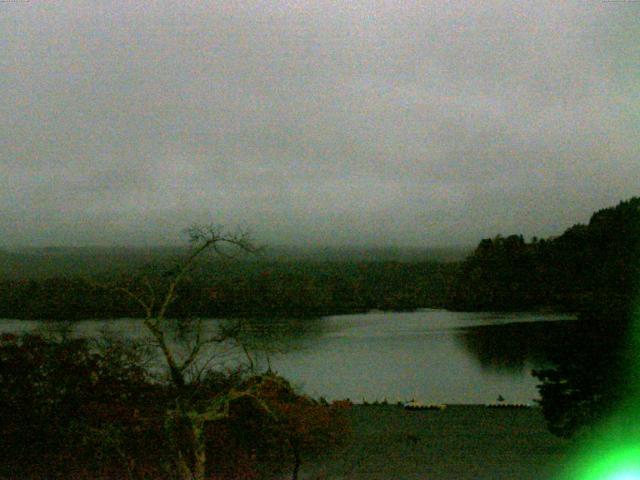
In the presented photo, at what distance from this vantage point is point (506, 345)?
34.0 metres

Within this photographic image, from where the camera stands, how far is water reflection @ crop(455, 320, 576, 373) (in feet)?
94.3

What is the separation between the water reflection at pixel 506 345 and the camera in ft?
94.3

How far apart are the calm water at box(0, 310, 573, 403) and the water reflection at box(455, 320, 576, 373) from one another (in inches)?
1.7

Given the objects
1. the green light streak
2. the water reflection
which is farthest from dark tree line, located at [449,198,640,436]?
the water reflection

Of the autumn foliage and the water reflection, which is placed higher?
the autumn foliage

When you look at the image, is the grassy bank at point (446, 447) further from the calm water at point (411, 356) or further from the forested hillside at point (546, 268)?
the forested hillside at point (546, 268)

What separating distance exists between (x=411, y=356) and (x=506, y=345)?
708 centimetres

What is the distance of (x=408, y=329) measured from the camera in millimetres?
38281

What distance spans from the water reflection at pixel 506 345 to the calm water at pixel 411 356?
0.04 m

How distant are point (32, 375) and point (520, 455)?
7.14 m

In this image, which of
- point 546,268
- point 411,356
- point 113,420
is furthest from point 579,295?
point 113,420

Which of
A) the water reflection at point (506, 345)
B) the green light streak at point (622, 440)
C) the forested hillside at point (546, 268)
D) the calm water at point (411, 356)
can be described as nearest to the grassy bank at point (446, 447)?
the green light streak at point (622, 440)

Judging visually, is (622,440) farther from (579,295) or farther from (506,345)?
(579,295)

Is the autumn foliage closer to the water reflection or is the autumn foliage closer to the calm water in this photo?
the calm water
